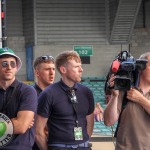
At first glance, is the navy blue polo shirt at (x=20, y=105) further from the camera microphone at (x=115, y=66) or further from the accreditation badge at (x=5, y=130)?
the camera microphone at (x=115, y=66)

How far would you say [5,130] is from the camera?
3086 millimetres

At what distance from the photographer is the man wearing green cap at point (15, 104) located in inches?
122

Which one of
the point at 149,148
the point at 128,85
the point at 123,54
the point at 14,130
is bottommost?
the point at 149,148

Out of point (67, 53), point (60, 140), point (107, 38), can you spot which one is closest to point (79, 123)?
point (60, 140)

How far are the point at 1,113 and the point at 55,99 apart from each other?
1.96 feet

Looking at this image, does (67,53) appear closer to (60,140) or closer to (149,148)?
(60,140)

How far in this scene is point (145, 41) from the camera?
59.6 feet

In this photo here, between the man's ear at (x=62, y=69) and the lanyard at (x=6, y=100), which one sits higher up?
the man's ear at (x=62, y=69)

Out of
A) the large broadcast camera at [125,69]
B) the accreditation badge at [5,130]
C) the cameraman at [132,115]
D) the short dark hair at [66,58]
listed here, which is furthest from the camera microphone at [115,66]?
the accreditation badge at [5,130]

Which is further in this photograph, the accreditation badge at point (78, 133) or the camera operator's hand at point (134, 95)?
the accreditation badge at point (78, 133)

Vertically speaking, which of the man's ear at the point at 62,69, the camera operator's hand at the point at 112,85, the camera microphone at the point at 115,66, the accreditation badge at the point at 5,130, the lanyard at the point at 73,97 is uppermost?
the camera microphone at the point at 115,66

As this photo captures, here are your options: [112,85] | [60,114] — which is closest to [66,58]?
[60,114]

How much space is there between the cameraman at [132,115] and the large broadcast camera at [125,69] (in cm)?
11

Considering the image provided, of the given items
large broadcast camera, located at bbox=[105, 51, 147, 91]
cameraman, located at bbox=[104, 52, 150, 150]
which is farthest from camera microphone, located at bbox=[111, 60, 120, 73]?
cameraman, located at bbox=[104, 52, 150, 150]
